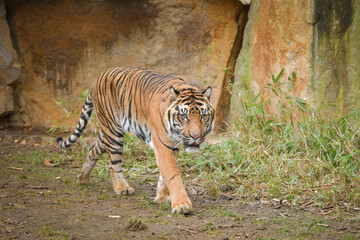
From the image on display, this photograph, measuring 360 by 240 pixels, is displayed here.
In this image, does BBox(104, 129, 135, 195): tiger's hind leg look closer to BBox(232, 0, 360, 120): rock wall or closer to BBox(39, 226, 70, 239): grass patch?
BBox(39, 226, 70, 239): grass patch

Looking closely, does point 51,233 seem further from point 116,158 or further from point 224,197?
point 224,197

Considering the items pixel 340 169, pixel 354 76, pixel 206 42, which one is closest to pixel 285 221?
pixel 340 169

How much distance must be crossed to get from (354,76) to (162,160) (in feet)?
8.81

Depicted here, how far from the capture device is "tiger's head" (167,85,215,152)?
3951 millimetres

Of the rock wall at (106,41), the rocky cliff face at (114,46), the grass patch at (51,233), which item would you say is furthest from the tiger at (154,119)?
the rock wall at (106,41)

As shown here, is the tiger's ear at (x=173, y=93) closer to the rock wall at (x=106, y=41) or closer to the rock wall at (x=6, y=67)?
the rock wall at (x=106, y=41)

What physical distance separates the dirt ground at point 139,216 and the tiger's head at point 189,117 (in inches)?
24.7

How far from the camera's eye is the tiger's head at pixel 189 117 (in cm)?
395

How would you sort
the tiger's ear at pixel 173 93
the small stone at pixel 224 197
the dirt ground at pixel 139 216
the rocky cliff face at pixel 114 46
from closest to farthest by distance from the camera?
the dirt ground at pixel 139 216
the tiger's ear at pixel 173 93
the small stone at pixel 224 197
the rocky cliff face at pixel 114 46

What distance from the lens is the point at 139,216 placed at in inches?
155

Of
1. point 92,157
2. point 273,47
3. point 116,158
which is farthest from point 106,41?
point 116,158

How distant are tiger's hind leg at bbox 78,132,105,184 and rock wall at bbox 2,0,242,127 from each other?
281cm

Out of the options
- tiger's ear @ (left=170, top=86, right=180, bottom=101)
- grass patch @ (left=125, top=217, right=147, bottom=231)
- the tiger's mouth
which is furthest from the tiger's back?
grass patch @ (left=125, top=217, right=147, bottom=231)

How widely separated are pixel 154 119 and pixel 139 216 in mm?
880
